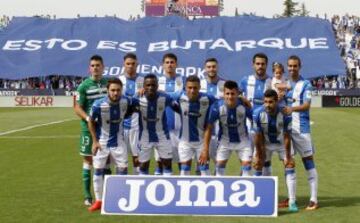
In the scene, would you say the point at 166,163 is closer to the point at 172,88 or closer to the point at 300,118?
the point at 172,88

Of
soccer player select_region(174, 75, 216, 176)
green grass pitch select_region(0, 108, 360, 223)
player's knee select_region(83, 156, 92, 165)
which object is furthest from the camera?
player's knee select_region(83, 156, 92, 165)

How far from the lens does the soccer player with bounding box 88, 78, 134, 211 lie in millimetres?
8797

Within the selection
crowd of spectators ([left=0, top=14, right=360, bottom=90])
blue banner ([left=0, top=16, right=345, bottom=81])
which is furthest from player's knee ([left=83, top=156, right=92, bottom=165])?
crowd of spectators ([left=0, top=14, right=360, bottom=90])

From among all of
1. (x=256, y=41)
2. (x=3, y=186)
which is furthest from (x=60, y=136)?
(x=256, y=41)

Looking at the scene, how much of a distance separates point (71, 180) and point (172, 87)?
115 inches

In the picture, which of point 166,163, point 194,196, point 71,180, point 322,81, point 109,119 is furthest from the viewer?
point 322,81

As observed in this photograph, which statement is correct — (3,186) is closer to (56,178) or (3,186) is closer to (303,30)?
(56,178)

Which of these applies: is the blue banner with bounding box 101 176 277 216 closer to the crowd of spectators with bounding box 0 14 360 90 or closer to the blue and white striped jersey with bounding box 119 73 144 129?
the blue and white striped jersey with bounding box 119 73 144 129

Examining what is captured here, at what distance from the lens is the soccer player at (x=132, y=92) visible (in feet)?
31.3

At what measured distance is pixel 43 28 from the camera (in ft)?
129

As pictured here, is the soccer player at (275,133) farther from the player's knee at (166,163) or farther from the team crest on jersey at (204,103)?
the player's knee at (166,163)

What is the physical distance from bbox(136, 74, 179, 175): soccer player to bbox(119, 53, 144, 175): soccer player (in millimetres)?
292

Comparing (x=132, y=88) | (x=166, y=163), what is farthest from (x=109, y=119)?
(x=166, y=163)

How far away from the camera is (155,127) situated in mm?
9250
